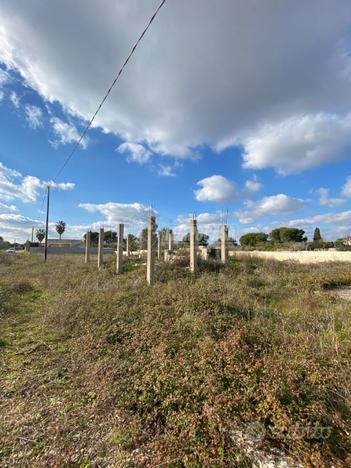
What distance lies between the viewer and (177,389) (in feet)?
8.58

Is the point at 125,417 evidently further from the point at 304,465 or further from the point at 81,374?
the point at 304,465

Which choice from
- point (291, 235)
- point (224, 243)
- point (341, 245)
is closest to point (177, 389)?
point (224, 243)

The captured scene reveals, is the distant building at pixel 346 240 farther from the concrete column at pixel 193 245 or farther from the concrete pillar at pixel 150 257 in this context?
the concrete pillar at pixel 150 257

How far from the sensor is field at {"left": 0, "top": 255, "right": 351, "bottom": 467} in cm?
199

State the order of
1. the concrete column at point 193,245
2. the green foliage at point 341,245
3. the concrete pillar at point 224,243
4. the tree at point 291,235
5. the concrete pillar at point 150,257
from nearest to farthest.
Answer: the concrete pillar at point 150,257 → the concrete column at point 193,245 → the concrete pillar at point 224,243 → the green foliage at point 341,245 → the tree at point 291,235

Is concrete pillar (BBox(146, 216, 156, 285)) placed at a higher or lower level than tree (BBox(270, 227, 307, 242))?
lower

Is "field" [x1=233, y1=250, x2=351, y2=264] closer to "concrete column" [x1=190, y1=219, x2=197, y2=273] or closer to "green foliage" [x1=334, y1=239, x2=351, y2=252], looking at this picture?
"concrete column" [x1=190, y1=219, x2=197, y2=273]

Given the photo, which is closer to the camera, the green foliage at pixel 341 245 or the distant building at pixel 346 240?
the green foliage at pixel 341 245

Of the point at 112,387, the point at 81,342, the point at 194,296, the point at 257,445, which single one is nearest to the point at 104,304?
the point at 81,342

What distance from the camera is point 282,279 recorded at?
8742mm

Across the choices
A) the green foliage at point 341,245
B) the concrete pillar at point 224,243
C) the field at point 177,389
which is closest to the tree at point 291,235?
the green foliage at point 341,245

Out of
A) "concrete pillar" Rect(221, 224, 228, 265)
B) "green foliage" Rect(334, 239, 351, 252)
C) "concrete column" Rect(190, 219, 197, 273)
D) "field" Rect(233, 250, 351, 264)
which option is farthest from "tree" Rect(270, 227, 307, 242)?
"concrete column" Rect(190, 219, 197, 273)

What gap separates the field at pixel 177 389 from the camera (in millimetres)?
1986

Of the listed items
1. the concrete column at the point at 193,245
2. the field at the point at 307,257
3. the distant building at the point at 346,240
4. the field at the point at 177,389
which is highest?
the distant building at the point at 346,240
